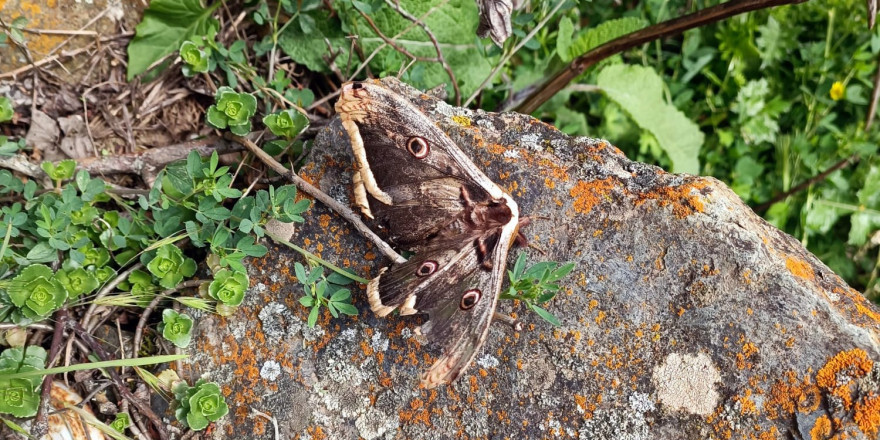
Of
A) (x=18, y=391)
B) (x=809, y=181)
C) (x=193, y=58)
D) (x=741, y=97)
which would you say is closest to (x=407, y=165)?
(x=193, y=58)

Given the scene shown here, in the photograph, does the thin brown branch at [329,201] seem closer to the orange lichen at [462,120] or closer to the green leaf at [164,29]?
the orange lichen at [462,120]

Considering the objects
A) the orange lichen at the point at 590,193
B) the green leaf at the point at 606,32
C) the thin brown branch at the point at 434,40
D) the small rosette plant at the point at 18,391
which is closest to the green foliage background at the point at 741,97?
the green leaf at the point at 606,32

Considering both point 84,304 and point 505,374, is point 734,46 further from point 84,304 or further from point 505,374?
point 84,304

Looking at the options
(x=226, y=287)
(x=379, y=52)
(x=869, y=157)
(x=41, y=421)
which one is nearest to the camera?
(x=41, y=421)

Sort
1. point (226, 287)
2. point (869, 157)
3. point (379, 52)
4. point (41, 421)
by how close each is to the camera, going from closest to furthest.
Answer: point (41, 421) → point (226, 287) → point (379, 52) → point (869, 157)

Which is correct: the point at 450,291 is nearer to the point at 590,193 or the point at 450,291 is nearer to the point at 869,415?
the point at 590,193

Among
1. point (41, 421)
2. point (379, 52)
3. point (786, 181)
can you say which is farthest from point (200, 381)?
point (786, 181)

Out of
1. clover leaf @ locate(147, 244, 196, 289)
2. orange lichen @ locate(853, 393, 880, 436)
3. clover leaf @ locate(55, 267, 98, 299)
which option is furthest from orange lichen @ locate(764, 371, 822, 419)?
clover leaf @ locate(55, 267, 98, 299)
